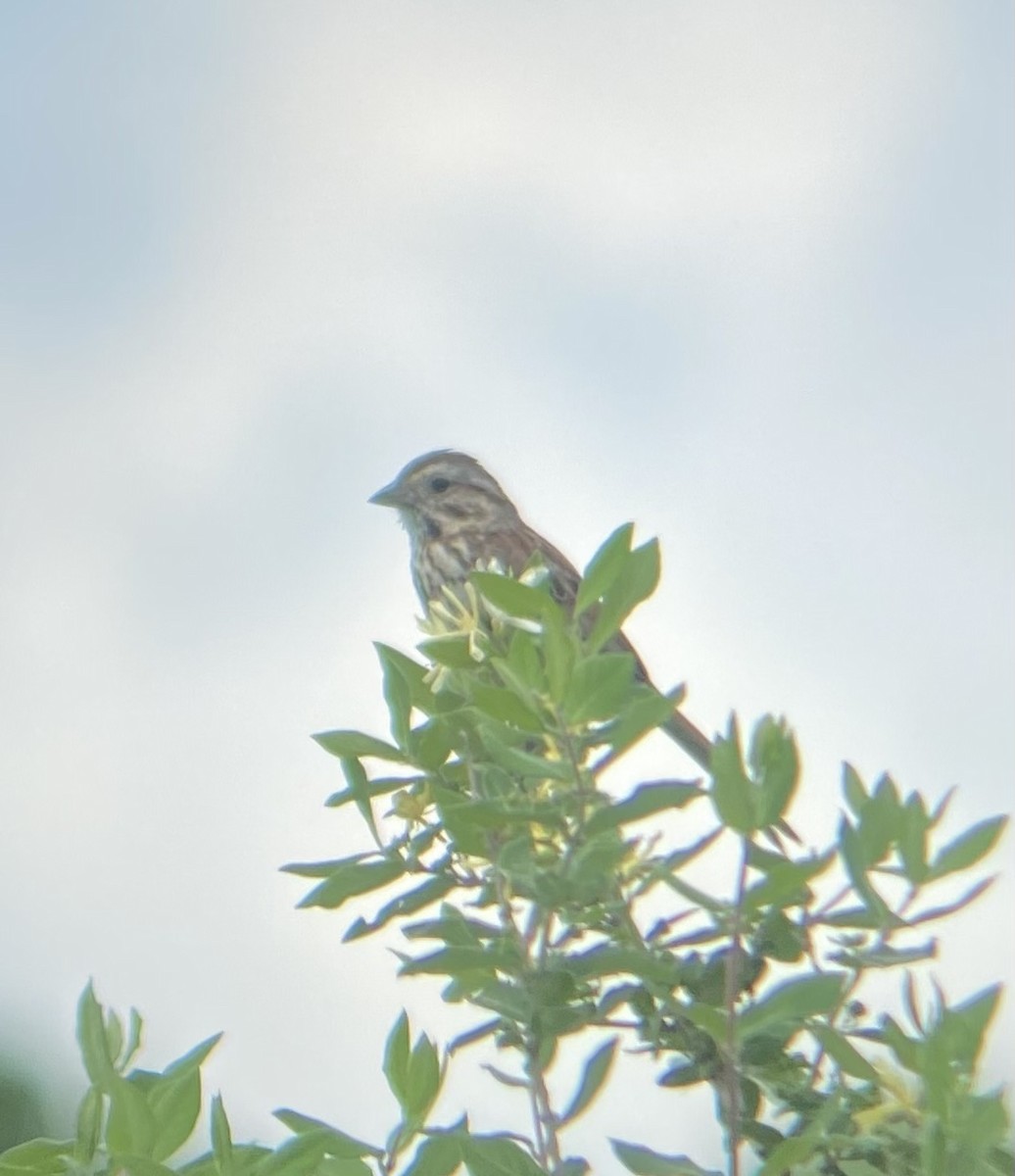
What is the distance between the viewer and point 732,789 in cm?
198

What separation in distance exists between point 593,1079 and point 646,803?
319mm

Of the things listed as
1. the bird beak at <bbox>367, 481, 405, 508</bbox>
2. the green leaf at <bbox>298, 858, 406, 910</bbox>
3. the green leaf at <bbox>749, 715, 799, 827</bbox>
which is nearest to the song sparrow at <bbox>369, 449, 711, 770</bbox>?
the bird beak at <bbox>367, 481, 405, 508</bbox>

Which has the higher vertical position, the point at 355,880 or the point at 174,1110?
the point at 355,880

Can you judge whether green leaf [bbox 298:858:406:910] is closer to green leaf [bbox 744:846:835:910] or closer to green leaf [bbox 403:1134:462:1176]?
green leaf [bbox 403:1134:462:1176]

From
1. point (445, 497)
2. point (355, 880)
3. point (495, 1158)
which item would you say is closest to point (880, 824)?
point (495, 1158)

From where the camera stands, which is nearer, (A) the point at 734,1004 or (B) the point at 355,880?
(A) the point at 734,1004

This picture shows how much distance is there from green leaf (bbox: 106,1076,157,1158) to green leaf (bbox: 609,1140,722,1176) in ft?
1.46

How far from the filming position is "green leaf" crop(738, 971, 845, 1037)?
78.3 inches

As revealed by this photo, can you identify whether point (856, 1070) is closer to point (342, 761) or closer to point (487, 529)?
point (342, 761)

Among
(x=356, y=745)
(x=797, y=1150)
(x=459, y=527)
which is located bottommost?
(x=797, y=1150)

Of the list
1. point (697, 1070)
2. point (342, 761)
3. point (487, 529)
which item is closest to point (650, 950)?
point (697, 1070)

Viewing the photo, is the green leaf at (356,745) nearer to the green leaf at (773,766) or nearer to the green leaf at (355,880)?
the green leaf at (355,880)

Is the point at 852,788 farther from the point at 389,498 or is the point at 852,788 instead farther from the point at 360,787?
the point at 389,498

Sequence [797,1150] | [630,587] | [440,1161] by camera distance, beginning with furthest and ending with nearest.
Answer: [630,587] < [440,1161] < [797,1150]
